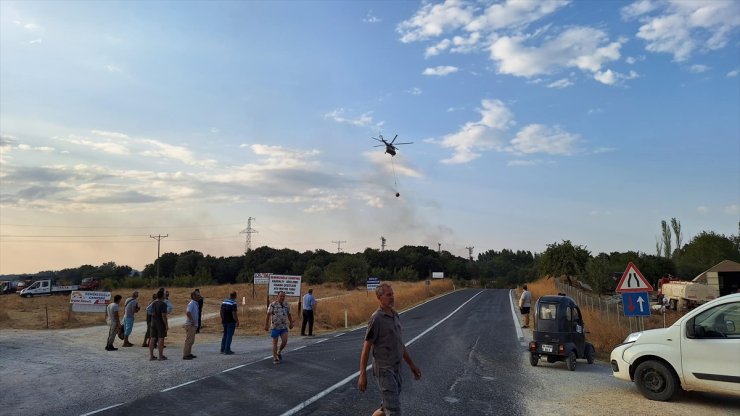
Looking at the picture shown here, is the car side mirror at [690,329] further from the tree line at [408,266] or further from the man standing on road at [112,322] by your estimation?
the tree line at [408,266]

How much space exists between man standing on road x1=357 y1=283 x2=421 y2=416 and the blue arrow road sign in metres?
9.26

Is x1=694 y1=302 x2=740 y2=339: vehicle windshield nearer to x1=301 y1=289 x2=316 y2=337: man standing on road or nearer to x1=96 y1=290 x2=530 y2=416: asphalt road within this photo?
x1=96 y1=290 x2=530 y2=416: asphalt road

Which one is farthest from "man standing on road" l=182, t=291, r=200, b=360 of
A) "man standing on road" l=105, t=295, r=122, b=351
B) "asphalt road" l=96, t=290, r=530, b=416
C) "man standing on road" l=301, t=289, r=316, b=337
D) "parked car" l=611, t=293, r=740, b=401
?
"parked car" l=611, t=293, r=740, b=401

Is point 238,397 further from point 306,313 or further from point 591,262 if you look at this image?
point 591,262

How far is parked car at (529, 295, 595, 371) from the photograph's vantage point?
12.1 metres

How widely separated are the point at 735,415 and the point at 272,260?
117173 mm

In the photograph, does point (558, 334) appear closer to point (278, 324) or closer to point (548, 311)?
point (548, 311)

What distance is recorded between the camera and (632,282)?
1311cm

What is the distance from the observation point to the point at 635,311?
1286 centimetres

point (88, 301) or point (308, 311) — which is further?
point (88, 301)

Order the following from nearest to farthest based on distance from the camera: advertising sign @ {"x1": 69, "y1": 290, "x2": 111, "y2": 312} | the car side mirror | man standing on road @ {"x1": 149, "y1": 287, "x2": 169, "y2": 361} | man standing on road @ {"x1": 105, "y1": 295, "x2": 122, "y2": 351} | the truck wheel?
the car side mirror → the truck wheel → man standing on road @ {"x1": 149, "y1": 287, "x2": 169, "y2": 361} → man standing on road @ {"x1": 105, "y1": 295, "x2": 122, "y2": 351} → advertising sign @ {"x1": 69, "y1": 290, "x2": 111, "y2": 312}

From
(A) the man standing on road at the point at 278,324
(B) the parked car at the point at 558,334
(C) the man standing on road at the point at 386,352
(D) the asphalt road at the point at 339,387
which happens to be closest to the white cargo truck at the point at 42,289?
(D) the asphalt road at the point at 339,387

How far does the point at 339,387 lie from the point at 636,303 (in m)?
8.11

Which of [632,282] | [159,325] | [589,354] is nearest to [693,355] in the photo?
[589,354]
